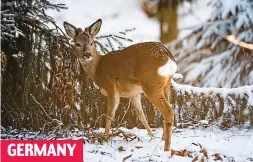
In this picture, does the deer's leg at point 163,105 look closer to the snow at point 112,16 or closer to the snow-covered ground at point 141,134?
the snow-covered ground at point 141,134

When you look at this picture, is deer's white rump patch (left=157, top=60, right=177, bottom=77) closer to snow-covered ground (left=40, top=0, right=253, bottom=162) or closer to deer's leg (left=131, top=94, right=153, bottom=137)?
snow-covered ground (left=40, top=0, right=253, bottom=162)

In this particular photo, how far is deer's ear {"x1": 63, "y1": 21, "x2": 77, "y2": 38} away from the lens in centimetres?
323

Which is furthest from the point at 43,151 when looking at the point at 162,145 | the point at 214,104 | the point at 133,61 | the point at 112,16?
the point at 214,104

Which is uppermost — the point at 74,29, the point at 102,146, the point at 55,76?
the point at 74,29

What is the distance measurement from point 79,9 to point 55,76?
46 cm

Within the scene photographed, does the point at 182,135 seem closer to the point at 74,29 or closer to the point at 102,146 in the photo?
the point at 102,146

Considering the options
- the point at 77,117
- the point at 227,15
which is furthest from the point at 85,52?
the point at 227,15

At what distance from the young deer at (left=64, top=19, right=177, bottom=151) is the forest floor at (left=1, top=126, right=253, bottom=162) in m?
0.08

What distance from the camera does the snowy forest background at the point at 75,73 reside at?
11.0 feet

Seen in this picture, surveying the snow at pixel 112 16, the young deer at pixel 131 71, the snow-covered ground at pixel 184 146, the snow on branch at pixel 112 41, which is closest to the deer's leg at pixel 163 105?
the young deer at pixel 131 71

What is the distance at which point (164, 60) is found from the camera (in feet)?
9.71

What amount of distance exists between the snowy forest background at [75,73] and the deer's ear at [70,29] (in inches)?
5.4

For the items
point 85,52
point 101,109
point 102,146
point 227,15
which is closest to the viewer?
point 102,146

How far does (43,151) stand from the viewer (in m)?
2.69
